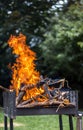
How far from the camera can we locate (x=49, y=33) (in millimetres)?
Answer: 16438

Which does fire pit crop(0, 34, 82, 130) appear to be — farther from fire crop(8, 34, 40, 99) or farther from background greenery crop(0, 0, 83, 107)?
background greenery crop(0, 0, 83, 107)

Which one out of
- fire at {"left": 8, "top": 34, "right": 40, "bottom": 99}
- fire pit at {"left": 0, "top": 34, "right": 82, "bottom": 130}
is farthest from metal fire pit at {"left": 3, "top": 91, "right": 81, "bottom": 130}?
fire at {"left": 8, "top": 34, "right": 40, "bottom": 99}

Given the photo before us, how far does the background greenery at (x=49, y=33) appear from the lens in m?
15.5

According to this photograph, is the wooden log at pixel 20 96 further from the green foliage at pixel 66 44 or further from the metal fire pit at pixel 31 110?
the green foliage at pixel 66 44

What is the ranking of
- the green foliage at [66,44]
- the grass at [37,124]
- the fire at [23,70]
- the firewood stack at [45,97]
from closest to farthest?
the firewood stack at [45,97] → the fire at [23,70] → the grass at [37,124] → the green foliage at [66,44]

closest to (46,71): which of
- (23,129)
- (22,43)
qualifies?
(23,129)

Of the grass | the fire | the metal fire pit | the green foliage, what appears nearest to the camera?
the metal fire pit

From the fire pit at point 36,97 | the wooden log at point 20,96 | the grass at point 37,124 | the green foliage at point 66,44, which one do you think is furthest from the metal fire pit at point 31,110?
the green foliage at point 66,44

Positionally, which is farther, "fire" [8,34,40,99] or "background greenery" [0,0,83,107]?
"background greenery" [0,0,83,107]

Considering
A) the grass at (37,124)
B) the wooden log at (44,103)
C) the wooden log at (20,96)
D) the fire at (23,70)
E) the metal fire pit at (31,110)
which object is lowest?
the grass at (37,124)

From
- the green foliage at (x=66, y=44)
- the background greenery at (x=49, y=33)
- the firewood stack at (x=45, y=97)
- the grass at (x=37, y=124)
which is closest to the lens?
the firewood stack at (x=45, y=97)

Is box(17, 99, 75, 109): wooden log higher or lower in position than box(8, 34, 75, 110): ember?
lower

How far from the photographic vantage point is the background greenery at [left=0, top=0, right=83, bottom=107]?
15.5m

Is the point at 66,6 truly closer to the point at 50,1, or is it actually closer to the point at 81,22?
the point at 50,1
